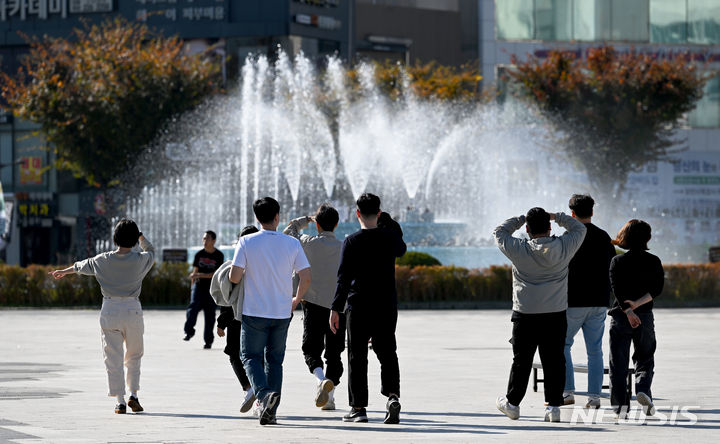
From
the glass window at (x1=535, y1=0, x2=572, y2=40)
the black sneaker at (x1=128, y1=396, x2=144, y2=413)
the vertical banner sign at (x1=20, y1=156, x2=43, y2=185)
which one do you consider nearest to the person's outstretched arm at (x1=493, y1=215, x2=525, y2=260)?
the black sneaker at (x1=128, y1=396, x2=144, y2=413)

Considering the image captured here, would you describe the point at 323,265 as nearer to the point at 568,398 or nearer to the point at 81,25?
the point at 568,398

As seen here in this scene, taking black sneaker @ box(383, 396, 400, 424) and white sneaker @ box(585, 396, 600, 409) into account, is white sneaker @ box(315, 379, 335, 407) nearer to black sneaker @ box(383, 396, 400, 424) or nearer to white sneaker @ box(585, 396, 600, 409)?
black sneaker @ box(383, 396, 400, 424)

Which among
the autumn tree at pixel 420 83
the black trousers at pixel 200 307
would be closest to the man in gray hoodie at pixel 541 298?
the black trousers at pixel 200 307

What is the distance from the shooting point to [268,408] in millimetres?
10516

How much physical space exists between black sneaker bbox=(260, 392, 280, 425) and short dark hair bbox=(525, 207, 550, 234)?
2250mm

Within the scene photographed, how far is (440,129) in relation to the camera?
53.8 meters

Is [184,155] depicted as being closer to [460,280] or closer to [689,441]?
[460,280]

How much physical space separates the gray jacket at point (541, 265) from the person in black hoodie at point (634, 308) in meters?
0.68

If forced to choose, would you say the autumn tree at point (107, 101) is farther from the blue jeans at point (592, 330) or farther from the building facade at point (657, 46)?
the blue jeans at point (592, 330)

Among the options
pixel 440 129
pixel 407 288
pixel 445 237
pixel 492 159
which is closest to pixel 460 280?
pixel 407 288

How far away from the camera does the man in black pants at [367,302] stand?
10789 millimetres

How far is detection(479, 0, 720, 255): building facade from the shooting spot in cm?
6153

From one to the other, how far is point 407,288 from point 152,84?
2387 cm

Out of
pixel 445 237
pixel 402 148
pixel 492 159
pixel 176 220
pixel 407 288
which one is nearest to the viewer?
pixel 407 288
